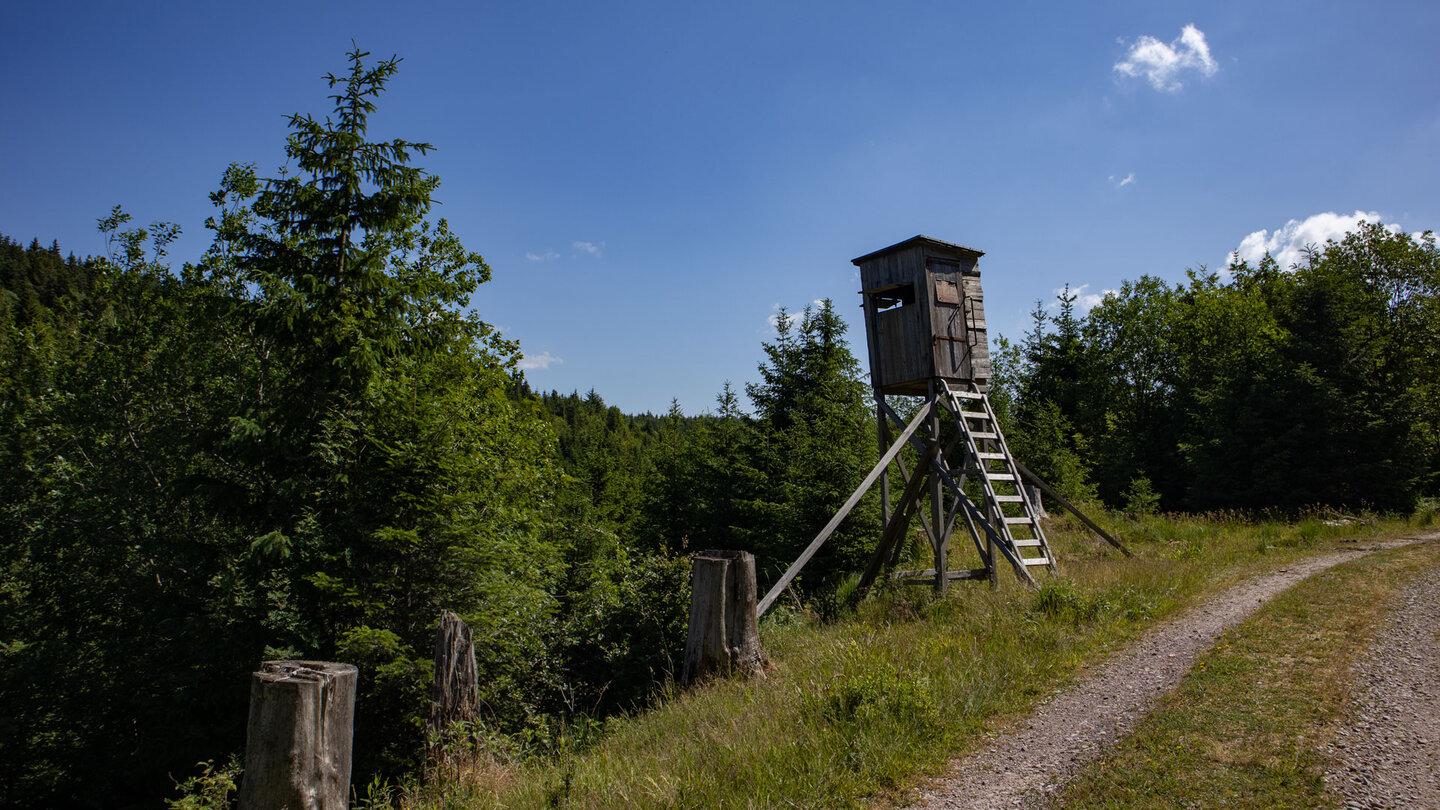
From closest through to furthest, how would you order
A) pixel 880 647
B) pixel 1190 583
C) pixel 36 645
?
pixel 880 647 → pixel 1190 583 → pixel 36 645

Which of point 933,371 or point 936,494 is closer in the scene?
point 933,371

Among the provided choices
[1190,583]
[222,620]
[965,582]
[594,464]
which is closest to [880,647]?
[965,582]

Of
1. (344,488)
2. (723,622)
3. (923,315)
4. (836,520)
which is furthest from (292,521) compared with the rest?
(923,315)

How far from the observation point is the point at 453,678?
Result: 559cm

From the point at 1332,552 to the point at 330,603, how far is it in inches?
658

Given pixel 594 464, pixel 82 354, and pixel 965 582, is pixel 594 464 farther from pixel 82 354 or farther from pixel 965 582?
pixel 965 582

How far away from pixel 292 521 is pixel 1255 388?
2618 centimetres

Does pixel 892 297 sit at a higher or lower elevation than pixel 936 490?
higher

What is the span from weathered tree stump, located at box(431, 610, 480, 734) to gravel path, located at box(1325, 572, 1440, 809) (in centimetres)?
606

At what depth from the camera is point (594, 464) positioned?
35.8 metres

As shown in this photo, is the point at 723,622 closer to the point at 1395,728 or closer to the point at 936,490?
the point at 1395,728

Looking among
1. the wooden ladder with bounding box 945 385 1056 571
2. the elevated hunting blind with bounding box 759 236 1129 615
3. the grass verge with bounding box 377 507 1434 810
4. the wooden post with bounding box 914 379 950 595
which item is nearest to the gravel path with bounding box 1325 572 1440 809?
the grass verge with bounding box 377 507 1434 810

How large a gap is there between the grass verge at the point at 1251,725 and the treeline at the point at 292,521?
491 centimetres

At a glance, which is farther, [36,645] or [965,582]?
[36,645]
